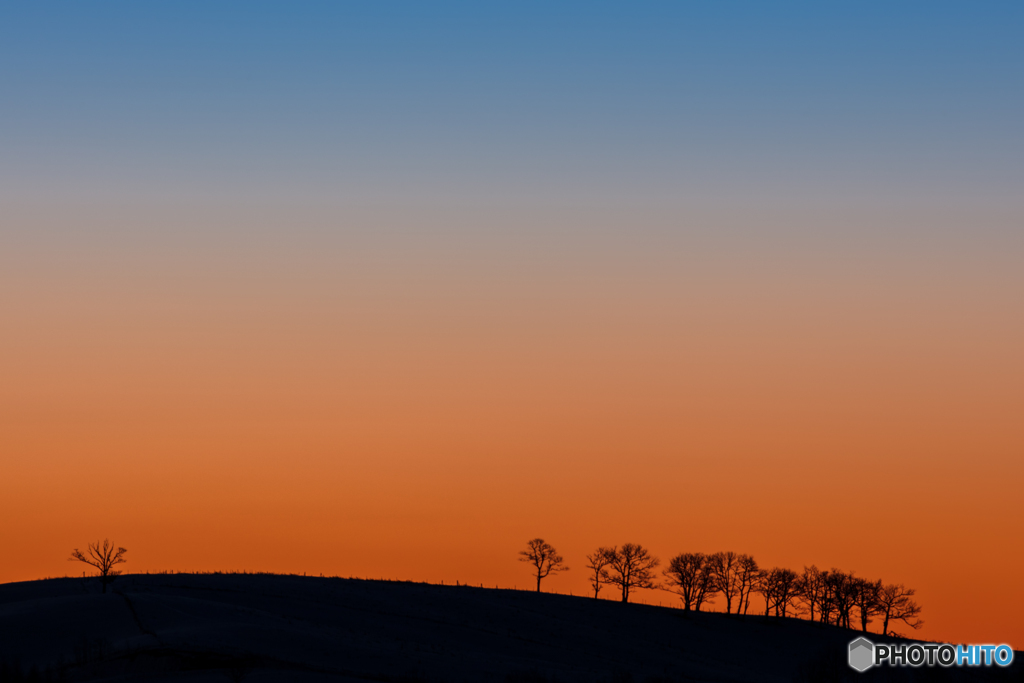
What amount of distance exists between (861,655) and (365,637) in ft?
136

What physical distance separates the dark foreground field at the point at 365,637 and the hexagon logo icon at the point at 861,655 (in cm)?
132

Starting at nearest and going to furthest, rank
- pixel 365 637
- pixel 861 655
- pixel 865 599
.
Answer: pixel 365 637 < pixel 861 655 < pixel 865 599

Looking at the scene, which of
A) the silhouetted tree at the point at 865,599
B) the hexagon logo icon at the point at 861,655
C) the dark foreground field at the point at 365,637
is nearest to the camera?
the dark foreground field at the point at 365,637

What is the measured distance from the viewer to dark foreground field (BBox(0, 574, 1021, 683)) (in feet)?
200

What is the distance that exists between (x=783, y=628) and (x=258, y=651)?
2815 inches

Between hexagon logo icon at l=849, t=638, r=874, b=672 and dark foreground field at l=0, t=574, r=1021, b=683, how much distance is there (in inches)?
51.9

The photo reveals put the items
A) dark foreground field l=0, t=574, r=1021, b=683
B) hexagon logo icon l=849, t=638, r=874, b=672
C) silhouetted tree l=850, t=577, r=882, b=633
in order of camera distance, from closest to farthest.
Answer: dark foreground field l=0, t=574, r=1021, b=683, hexagon logo icon l=849, t=638, r=874, b=672, silhouetted tree l=850, t=577, r=882, b=633

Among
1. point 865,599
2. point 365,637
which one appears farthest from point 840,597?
point 365,637

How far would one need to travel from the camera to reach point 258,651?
209 feet

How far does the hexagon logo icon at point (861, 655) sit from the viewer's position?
266 feet

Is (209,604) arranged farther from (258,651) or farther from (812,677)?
(812,677)

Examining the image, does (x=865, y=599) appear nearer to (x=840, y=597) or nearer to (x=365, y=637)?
(x=840, y=597)

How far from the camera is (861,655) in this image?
297 ft

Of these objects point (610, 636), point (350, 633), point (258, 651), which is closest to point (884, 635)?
point (610, 636)
